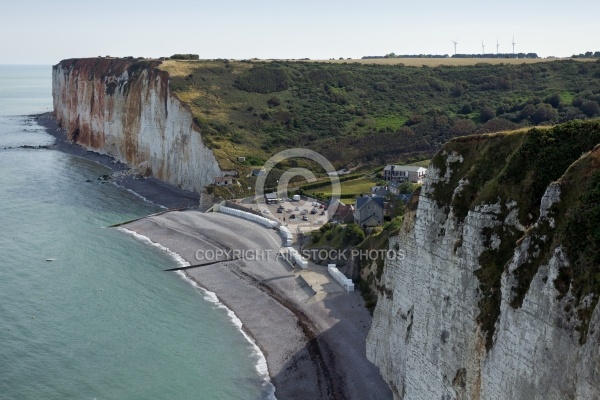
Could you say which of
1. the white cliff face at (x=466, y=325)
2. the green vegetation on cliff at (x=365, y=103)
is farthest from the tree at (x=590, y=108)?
the white cliff face at (x=466, y=325)

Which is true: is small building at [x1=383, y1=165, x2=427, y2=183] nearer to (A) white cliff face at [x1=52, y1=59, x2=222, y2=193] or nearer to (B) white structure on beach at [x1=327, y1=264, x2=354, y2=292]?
(A) white cliff face at [x1=52, y1=59, x2=222, y2=193]

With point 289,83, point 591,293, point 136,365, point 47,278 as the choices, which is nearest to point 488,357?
point 591,293

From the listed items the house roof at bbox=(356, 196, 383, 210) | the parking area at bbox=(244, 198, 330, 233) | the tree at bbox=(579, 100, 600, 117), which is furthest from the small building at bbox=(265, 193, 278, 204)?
the tree at bbox=(579, 100, 600, 117)

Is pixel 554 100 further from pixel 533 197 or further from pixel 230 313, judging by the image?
pixel 533 197

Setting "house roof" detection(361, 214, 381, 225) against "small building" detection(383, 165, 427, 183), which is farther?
"small building" detection(383, 165, 427, 183)

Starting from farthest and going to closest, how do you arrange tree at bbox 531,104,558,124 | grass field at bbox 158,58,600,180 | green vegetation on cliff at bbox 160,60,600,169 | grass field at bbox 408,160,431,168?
green vegetation on cliff at bbox 160,60,600,169 < grass field at bbox 158,58,600,180 < tree at bbox 531,104,558,124 < grass field at bbox 408,160,431,168

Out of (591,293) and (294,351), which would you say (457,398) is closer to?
(591,293)

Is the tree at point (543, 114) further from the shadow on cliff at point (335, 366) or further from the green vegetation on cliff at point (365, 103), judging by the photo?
the shadow on cliff at point (335, 366)
